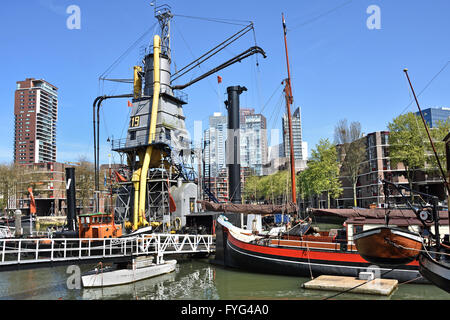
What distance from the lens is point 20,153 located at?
176 m

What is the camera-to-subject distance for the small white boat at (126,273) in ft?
62.8

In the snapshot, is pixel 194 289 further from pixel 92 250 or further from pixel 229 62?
pixel 229 62

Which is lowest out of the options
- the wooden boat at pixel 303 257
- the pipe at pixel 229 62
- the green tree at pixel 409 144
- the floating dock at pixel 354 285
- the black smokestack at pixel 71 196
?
the floating dock at pixel 354 285

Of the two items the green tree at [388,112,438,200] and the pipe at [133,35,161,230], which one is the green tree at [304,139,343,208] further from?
the pipe at [133,35,161,230]

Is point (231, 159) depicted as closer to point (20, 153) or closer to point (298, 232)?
point (298, 232)

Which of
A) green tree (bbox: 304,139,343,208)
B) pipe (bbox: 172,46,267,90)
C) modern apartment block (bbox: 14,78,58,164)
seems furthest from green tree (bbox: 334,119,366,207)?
modern apartment block (bbox: 14,78,58,164)

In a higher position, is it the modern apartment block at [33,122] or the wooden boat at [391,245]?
the modern apartment block at [33,122]

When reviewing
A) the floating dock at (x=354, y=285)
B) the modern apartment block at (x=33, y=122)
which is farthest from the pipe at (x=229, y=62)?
the modern apartment block at (x=33, y=122)

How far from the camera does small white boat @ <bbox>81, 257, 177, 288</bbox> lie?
754 inches

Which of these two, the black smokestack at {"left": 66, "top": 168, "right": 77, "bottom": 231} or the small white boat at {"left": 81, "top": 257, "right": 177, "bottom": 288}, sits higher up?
the black smokestack at {"left": 66, "top": 168, "right": 77, "bottom": 231}

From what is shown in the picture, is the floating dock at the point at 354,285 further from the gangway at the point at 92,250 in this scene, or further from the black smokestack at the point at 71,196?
the black smokestack at the point at 71,196

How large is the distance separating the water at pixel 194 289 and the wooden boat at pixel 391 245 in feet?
10.4

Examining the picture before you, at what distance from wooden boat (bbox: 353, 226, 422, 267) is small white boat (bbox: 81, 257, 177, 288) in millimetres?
13656

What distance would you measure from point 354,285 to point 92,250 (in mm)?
18106
